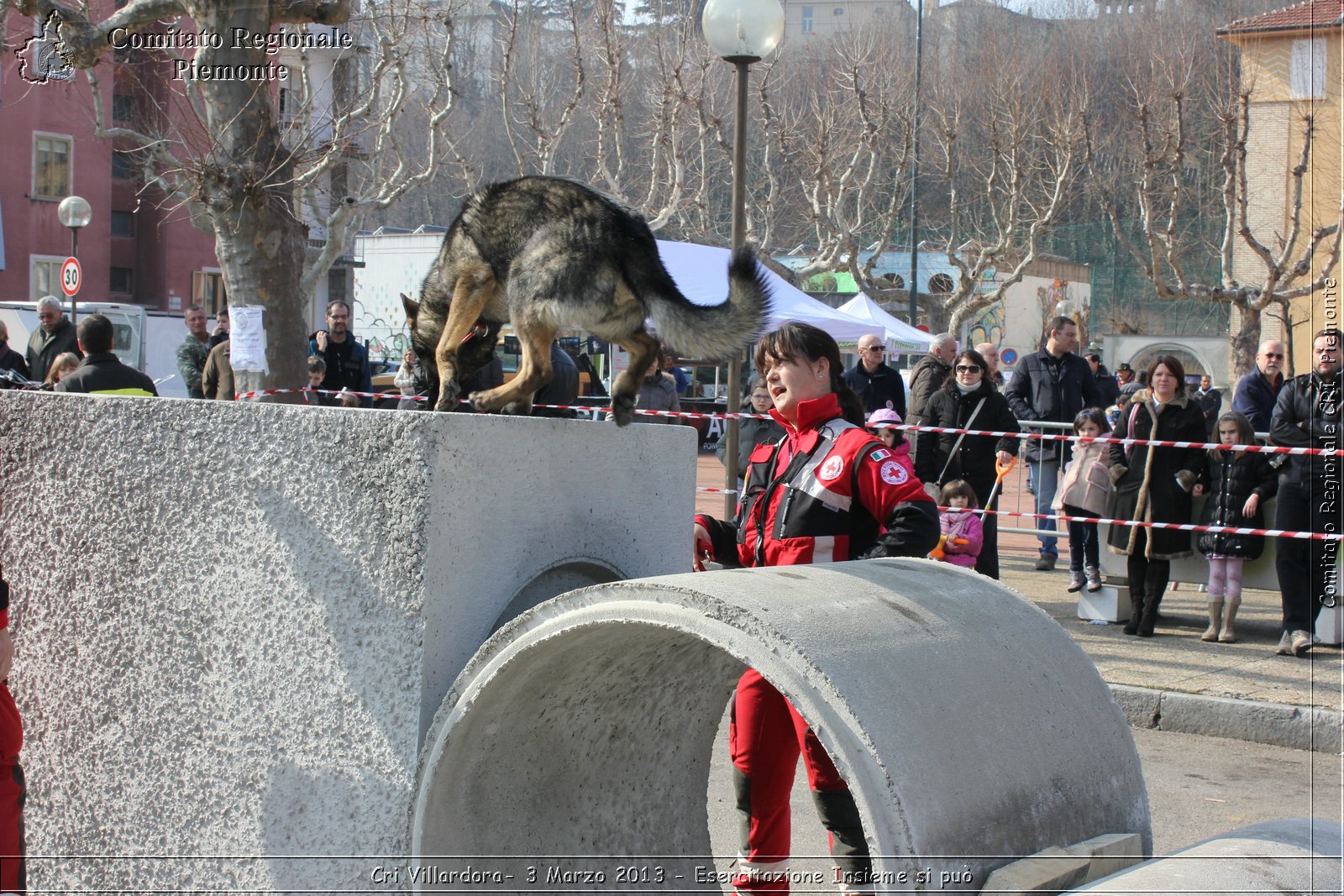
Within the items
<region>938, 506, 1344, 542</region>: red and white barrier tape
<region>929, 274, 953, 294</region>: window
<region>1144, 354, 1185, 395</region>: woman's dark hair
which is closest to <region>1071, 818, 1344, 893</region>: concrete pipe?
<region>938, 506, 1344, 542</region>: red and white barrier tape

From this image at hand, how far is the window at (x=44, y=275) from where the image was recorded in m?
37.3

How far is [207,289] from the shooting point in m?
41.9

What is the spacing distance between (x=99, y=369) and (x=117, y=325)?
17.2 metres

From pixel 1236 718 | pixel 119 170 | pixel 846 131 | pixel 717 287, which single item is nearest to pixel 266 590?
pixel 1236 718

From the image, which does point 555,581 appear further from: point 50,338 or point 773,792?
point 50,338

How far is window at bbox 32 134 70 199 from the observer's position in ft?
123

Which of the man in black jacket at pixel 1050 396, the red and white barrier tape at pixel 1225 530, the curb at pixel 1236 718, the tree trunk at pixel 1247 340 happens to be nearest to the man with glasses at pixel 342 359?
the red and white barrier tape at pixel 1225 530

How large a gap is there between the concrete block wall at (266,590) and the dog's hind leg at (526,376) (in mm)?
460

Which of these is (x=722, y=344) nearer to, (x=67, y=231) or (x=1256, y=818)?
(x=1256, y=818)

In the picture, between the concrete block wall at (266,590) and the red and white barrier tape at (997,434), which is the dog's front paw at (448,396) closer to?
the concrete block wall at (266,590)

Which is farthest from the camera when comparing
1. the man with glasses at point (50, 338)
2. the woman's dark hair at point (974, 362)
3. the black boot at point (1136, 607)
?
the man with glasses at point (50, 338)

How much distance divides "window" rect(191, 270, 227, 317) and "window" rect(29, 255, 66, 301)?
15.1 ft

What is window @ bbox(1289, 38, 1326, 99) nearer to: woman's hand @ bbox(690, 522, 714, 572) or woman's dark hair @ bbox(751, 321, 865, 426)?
woman's dark hair @ bbox(751, 321, 865, 426)

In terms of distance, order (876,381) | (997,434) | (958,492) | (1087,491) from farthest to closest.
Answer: (876,381) → (1087,491) → (997,434) → (958,492)
